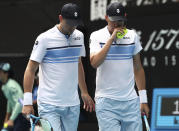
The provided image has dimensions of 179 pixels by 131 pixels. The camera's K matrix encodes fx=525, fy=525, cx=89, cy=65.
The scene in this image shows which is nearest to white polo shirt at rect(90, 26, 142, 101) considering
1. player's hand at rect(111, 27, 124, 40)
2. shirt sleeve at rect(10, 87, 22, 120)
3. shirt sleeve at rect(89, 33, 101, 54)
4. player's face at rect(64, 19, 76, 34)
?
shirt sleeve at rect(89, 33, 101, 54)

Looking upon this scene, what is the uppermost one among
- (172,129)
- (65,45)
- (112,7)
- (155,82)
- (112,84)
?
(112,7)

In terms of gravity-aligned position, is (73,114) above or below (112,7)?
below

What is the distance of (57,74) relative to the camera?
5473 millimetres

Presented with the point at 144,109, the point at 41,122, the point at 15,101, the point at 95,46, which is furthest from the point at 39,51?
the point at 15,101

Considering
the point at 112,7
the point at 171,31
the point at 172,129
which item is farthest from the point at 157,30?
the point at 112,7

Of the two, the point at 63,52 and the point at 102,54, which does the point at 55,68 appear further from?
the point at 102,54

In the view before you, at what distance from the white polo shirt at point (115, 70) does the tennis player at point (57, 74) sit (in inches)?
11.4

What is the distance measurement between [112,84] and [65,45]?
2.14 feet

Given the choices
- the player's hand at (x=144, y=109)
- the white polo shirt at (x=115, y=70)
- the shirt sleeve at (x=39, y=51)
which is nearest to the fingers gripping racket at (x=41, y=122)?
the shirt sleeve at (x=39, y=51)

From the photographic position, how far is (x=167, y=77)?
865 cm

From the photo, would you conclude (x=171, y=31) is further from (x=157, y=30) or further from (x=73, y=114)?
(x=73, y=114)

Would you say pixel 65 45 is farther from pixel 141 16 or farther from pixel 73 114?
pixel 141 16

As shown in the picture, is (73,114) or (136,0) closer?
(73,114)

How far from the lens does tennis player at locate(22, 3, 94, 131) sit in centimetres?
544
